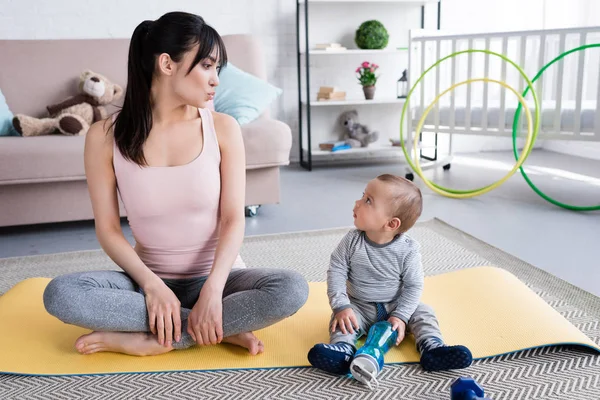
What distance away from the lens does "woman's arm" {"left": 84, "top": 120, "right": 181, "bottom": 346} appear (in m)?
1.31

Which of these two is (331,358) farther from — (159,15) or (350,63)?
(350,63)

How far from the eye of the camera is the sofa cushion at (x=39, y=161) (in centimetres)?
242

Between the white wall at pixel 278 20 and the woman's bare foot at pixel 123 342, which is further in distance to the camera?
the white wall at pixel 278 20

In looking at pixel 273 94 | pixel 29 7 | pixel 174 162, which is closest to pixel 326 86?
pixel 273 94

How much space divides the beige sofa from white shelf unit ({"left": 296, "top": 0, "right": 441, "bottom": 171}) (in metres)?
0.95

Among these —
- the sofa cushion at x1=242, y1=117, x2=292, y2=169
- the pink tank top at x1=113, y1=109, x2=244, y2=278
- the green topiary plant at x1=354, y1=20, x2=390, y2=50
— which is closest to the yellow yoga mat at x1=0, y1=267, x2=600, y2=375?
the pink tank top at x1=113, y1=109, x2=244, y2=278

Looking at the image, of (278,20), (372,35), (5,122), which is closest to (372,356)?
(5,122)

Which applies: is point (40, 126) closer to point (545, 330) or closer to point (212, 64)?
point (212, 64)

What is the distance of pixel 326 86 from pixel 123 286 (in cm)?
300

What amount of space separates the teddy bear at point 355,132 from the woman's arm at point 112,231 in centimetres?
282

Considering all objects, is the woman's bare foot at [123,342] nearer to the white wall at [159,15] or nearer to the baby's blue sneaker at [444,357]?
the baby's blue sneaker at [444,357]

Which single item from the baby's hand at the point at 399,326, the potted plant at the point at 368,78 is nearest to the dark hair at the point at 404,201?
the baby's hand at the point at 399,326

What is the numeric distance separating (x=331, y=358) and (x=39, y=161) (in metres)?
1.69

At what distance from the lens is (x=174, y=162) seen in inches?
55.6
